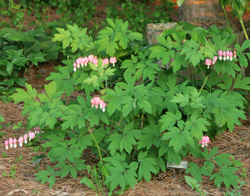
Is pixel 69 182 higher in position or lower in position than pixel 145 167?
lower

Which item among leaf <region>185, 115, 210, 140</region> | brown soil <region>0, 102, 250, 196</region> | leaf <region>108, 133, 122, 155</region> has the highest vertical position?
leaf <region>185, 115, 210, 140</region>

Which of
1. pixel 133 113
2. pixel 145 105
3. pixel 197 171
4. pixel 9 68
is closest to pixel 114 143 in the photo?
pixel 133 113

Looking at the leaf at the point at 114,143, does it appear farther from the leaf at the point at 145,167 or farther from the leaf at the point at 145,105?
the leaf at the point at 145,105

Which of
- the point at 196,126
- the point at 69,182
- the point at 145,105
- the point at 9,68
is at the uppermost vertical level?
the point at 9,68

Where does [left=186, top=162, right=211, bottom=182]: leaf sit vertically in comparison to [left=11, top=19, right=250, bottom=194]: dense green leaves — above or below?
below

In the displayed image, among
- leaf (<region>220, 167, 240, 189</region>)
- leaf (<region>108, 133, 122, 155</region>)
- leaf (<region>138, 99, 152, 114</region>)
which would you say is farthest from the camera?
leaf (<region>220, 167, 240, 189</region>)

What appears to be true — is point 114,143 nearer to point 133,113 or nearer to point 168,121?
point 133,113

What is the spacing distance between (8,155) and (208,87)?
186 cm

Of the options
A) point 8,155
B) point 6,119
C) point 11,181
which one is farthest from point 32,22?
point 11,181

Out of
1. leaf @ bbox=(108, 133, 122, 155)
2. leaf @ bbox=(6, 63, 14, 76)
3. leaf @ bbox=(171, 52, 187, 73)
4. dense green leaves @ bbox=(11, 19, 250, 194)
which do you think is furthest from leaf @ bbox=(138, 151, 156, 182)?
leaf @ bbox=(6, 63, 14, 76)

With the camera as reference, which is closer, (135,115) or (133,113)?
(133,113)

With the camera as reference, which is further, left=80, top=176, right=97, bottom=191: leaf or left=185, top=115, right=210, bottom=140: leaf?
left=80, top=176, right=97, bottom=191: leaf

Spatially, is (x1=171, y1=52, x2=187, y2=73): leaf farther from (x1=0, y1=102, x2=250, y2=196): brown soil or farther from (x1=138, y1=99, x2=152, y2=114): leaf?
(x1=0, y1=102, x2=250, y2=196): brown soil

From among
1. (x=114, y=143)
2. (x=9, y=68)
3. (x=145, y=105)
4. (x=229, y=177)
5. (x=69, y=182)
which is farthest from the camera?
(x=9, y=68)
